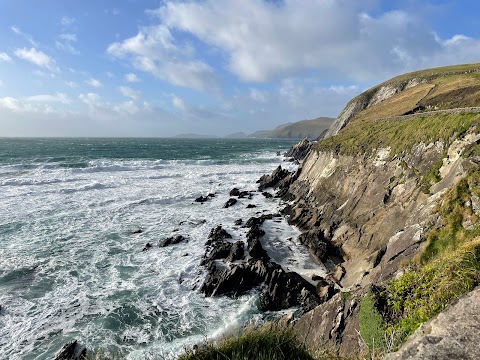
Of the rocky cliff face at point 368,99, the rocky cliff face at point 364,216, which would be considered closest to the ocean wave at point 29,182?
the rocky cliff face at point 364,216

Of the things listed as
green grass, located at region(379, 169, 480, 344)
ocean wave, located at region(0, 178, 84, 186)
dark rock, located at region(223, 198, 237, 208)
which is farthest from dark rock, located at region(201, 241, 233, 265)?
ocean wave, located at region(0, 178, 84, 186)

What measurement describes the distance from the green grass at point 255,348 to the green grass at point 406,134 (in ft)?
59.6

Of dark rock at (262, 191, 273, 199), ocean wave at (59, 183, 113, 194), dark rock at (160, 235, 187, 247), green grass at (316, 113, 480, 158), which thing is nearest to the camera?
green grass at (316, 113, 480, 158)

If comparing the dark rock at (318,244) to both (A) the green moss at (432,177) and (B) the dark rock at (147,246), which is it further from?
(B) the dark rock at (147,246)

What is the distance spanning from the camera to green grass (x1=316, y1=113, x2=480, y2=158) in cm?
1866

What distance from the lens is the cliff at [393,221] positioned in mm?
7311

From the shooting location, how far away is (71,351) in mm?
12562

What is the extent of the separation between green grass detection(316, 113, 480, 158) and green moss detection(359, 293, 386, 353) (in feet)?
48.4

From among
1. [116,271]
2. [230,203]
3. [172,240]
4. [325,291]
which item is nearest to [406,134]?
[325,291]

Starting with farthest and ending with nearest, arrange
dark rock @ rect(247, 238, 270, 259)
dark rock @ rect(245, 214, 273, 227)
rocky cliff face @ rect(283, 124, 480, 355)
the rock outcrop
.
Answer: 1. dark rock @ rect(245, 214, 273, 227)
2. dark rock @ rect(247, 238, 270, 259)
3. rocky cliff face @ rect(283, 124, 480, 355)
4. the rock outcrop

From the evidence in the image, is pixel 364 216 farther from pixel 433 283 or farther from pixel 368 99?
pixel 368 99

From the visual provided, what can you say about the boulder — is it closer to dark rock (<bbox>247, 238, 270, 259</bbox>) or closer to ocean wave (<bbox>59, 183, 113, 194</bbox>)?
dark rock (<bbox>247, 238, 270, 259</bbox>)

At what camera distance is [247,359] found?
16.7 feet

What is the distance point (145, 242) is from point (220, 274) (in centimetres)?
931
